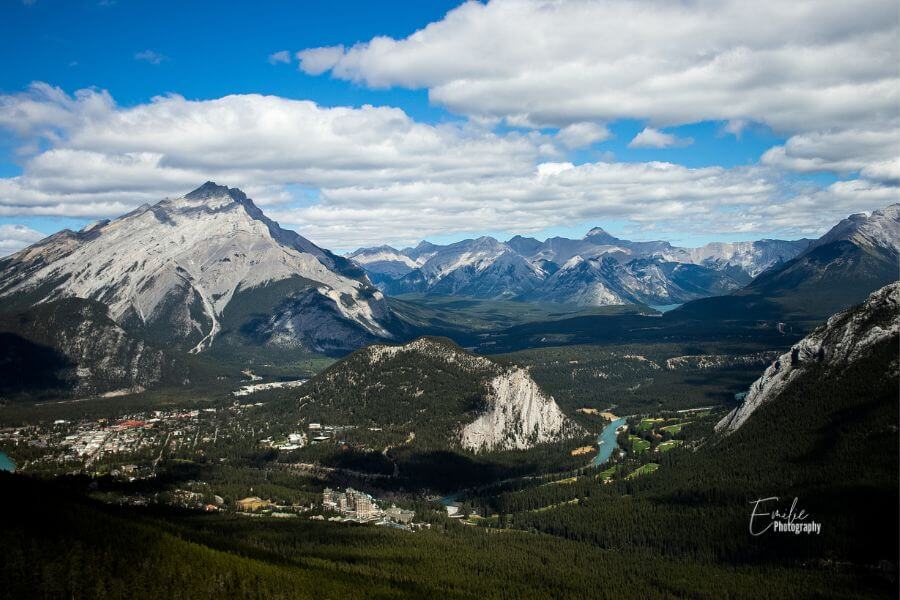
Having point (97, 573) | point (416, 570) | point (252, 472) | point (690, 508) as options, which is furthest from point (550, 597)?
point (252, 472)

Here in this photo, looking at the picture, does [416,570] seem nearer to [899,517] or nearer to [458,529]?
[458,529]
